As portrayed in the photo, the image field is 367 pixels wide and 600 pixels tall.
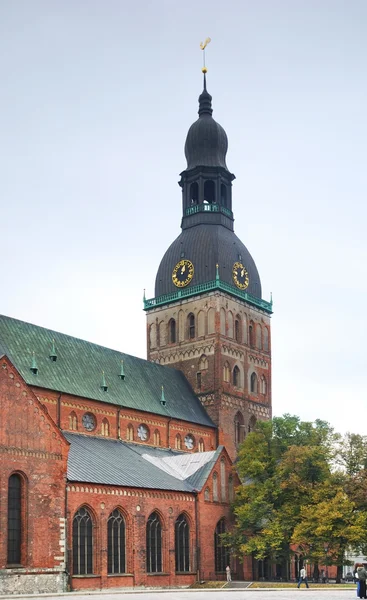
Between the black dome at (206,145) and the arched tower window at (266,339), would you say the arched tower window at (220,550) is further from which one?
the black dome at (206,145)

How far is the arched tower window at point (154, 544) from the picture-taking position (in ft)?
185

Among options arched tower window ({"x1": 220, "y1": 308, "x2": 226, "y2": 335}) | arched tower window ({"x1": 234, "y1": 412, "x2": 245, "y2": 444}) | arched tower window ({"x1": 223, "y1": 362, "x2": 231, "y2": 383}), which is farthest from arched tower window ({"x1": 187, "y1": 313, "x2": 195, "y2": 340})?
arched tower window ({"x1": 234, "y1": 412, "x2": 245, "y2": 444})

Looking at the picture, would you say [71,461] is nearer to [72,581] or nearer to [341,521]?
[72,581]

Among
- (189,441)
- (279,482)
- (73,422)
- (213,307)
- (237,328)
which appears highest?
(213,307)

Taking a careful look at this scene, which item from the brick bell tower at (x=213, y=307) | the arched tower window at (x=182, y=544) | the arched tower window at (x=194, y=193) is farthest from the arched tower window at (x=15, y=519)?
the arched tower window at (x=194, y=193)

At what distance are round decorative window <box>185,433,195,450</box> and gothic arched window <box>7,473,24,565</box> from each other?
27.2 m

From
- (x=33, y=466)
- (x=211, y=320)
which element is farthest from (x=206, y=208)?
(x=33, y=466)

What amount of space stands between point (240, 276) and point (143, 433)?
69.0 feet

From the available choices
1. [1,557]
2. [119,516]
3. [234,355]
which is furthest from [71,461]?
[234,355]

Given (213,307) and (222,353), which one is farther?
(213,307)

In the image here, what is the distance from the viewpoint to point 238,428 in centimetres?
8000

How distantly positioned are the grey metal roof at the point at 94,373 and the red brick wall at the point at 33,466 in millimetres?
8771

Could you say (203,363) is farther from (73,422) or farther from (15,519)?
(15,519)

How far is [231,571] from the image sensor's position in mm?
63969
